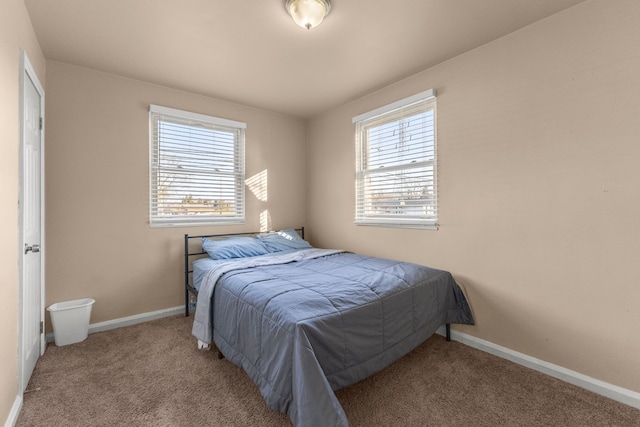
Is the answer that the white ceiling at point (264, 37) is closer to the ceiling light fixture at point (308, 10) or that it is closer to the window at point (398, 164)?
the ceiling light fixture at point (308, 10)

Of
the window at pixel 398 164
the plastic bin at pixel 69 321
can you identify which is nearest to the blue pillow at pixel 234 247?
the plastic bin at pixel 69 321

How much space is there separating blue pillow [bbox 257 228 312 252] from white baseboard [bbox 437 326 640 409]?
6.50ft

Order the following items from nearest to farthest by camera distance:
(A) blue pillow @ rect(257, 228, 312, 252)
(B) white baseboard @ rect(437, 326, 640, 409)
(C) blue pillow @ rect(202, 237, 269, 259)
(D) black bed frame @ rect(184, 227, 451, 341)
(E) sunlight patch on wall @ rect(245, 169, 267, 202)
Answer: (B) white baseboard @ rect(437, 326, 640, 409), (C) blue pillow @ rect(202, 237, 269, 259), (D) black bed frame @ rect(184, 227, 451, 341), (A) blue pillow @ rect(257, 228, 312, 252), (E) sunlight patch on wall @ rect(245, 169, 267, 202)

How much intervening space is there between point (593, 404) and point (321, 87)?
3.38 meters

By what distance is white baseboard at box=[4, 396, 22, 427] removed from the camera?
5.17 ft

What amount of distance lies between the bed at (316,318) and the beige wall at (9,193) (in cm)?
108

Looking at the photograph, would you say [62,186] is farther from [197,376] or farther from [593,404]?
[593,404]

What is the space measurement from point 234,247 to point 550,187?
9.50 feet

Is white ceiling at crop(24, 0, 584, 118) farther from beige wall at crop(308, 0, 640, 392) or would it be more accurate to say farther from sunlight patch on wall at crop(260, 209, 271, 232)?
sunlight patch on wall at crop(260, 209, 271, 232)

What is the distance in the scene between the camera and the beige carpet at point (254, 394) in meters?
1.67

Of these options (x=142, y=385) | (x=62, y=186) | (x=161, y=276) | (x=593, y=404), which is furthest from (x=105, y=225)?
(x=593, y=404)

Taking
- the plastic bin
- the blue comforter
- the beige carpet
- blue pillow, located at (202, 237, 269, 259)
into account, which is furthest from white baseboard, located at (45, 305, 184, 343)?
the blue comforter

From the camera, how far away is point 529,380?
203cm

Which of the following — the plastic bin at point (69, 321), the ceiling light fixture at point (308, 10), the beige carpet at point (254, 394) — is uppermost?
the ceiling light fixture at point (308, 10)
